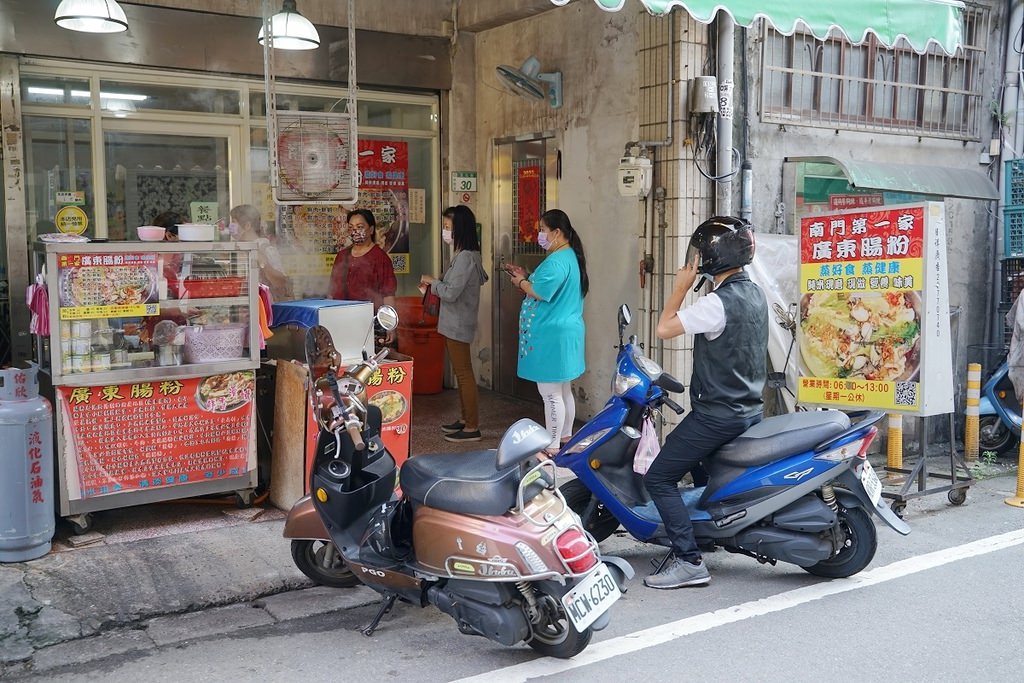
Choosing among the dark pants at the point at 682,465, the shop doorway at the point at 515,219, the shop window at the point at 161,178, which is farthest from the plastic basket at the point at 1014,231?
the shop window at the point at 161,178

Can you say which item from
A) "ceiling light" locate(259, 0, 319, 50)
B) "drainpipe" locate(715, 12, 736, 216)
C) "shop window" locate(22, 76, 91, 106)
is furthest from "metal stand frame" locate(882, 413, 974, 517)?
"shop window" locate(22, 76, 91, 106)

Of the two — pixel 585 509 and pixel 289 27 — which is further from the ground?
pixel 289 27

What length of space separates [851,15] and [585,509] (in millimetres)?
3893

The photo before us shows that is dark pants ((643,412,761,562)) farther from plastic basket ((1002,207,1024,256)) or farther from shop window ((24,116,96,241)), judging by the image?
shop window ((24,116,96,241))

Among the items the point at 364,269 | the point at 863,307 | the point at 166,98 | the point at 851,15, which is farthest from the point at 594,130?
the point at 166,98

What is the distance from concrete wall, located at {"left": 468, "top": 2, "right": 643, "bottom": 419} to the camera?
8.23 metres

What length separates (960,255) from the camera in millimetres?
9109

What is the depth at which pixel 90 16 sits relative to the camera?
279 inches

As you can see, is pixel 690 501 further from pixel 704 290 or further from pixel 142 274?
pixel 142 274

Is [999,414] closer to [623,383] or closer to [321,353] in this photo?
[623,383]

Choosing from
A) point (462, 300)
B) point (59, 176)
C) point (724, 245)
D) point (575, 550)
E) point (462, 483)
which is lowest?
point (575, 550)

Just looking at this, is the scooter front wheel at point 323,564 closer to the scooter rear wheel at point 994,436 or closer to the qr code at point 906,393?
the qr code at point 906,393

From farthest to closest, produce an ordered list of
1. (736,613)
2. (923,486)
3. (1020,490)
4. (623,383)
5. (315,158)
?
(1020,490), (315,158), (923,486), (623,383), (736,613)

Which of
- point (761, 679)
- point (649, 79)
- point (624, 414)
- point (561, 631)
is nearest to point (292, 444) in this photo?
point (624, 414)
